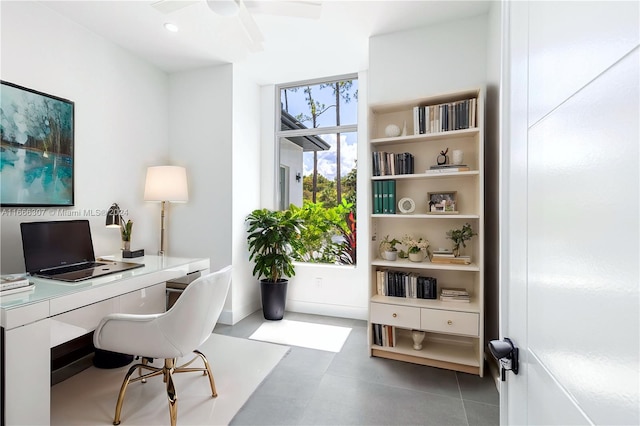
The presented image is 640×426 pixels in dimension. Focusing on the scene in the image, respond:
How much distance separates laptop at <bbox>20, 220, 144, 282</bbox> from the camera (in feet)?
6.39

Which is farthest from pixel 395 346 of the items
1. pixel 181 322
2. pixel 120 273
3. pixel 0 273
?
pixel 0 273

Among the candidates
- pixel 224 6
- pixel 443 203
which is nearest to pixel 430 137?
pixel 443 203

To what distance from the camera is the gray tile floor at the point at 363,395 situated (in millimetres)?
1735

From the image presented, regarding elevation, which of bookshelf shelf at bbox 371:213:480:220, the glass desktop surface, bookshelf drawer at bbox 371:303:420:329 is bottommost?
bookshelf drawer at bbox 371:303:420:329

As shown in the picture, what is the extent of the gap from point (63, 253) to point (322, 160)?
2543mm

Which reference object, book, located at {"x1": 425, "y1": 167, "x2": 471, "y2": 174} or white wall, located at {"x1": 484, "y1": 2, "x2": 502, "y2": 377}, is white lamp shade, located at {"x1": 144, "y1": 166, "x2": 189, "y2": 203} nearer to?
book, located at {"x1": 425, "y1": 167, "x2": 471, "y2": 174}

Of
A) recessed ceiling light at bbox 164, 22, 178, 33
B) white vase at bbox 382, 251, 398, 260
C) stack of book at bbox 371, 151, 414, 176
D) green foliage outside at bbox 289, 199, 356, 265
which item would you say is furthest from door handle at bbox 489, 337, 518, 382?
recessed ceiling light at bbox 164, 22, 178, 33

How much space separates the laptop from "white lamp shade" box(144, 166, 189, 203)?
2.05 feet

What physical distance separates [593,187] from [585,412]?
1.05 ft

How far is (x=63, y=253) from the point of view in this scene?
2.16 m

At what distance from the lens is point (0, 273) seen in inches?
80.0

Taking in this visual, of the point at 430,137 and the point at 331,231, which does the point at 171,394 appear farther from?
the point at 430,137

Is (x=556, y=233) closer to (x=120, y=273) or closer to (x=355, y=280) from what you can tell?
(x=120, y=273)

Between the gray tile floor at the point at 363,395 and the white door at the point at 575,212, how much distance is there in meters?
1.23
